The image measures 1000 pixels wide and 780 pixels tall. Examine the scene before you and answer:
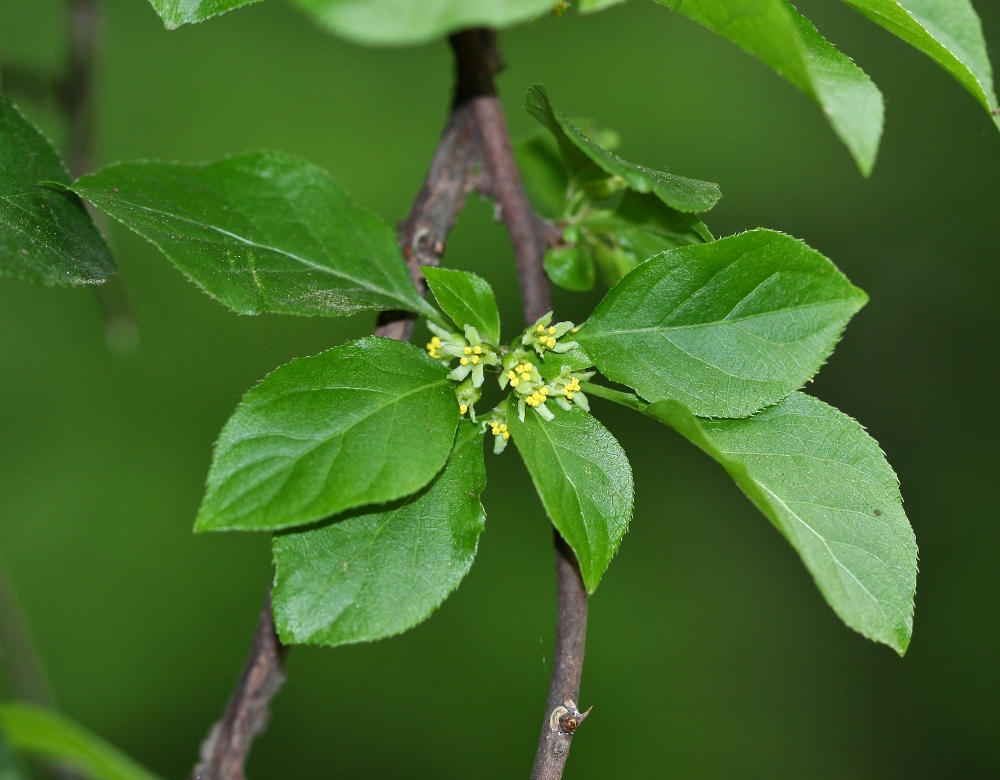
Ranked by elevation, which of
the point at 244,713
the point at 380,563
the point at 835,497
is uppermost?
the point at 835,497

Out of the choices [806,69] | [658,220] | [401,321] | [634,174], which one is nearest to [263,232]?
[401,321]

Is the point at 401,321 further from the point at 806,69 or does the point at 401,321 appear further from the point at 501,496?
the point at 501,496

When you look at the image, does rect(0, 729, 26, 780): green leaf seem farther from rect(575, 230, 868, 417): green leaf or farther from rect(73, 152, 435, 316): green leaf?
rect(575, 230, 868, 417): green leaf

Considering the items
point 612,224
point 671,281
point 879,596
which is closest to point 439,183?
point 612,224

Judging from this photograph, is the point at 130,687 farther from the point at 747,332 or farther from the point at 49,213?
the point at 747,332

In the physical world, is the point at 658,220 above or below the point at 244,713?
above

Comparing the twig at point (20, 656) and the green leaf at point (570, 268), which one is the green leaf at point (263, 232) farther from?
Answer: the twig at point (20, 656)

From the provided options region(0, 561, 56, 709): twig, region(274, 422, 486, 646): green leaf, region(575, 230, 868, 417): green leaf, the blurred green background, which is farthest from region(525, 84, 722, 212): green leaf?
the blurred green background
